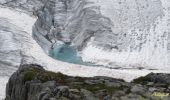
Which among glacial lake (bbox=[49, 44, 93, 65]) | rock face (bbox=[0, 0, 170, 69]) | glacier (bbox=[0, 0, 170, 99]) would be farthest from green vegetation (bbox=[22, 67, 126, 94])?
glacial lake (bbox=[49, 44, 93, 65])

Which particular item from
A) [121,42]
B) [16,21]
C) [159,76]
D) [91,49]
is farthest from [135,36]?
[159,76]

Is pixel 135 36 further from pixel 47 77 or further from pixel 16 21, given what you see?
pixel 47 77

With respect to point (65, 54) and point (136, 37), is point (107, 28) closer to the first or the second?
point (136, 37)

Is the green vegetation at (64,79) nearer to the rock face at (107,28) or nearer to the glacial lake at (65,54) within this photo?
the rock face at (107,28)

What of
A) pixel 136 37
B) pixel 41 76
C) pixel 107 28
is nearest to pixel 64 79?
pixel 41 76

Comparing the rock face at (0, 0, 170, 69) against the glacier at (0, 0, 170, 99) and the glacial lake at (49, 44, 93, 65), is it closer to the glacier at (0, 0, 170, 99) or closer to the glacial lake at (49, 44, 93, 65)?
the glacier at (0, 0, 170, 99)

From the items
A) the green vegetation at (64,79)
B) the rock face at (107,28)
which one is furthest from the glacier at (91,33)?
the green vegetation at (64,79)
